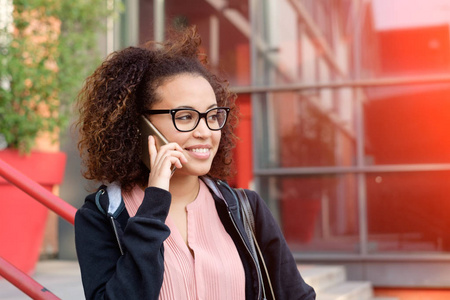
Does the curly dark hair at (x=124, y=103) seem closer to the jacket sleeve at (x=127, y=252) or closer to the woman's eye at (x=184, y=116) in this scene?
the woman's eye at (x=184, y=116)

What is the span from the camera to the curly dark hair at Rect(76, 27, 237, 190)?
2004mm

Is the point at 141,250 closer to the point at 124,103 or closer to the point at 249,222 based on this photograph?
the point at 249,222

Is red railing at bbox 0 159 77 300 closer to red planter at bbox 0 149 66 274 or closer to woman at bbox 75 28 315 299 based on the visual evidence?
woman at bbox 75 28 315 299

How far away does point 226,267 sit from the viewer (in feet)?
6.15

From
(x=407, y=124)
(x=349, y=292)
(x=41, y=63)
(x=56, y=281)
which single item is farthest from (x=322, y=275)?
(x=41, y=63)

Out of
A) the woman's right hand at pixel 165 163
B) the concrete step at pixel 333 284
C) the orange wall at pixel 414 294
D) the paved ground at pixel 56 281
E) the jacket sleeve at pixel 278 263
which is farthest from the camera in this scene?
the orange wall at pixel 414 294

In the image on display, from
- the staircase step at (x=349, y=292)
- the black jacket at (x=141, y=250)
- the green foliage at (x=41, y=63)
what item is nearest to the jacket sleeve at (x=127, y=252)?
the black jacket at (x=141, y=250)

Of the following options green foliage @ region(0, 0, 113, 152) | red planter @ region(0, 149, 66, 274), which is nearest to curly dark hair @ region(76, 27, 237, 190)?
red planter @ region(0, 149, 66, 274)

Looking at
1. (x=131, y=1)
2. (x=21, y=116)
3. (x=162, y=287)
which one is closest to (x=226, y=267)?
(x=162, y=287)

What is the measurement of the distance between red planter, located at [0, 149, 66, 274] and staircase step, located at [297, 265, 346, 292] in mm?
2259

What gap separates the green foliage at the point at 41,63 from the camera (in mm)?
4887

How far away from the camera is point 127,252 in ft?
5.71

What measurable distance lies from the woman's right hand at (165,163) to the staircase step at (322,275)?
12.0ft

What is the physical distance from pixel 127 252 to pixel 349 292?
13.9ft
